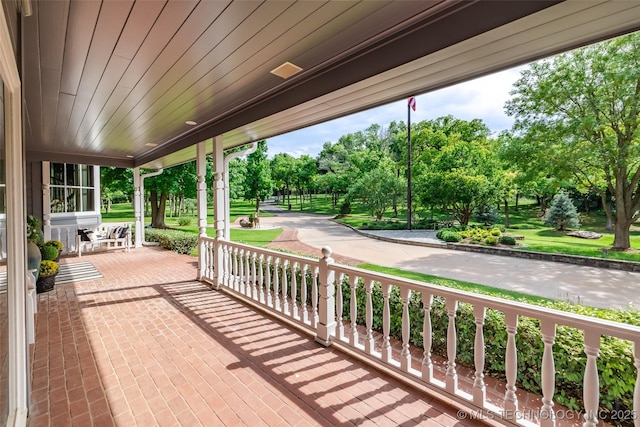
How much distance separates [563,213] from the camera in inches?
621

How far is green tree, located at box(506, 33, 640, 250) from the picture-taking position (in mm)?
8438

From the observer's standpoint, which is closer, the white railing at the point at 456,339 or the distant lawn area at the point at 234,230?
the white railing at the point at 456,339

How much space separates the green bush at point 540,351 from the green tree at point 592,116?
30.6ft

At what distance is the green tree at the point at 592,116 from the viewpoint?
844cm

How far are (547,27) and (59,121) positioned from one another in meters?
6.01

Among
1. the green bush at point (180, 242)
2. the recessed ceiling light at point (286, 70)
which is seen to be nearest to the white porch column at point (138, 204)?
the green bush at point (180, 242)

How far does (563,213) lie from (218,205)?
18549mm

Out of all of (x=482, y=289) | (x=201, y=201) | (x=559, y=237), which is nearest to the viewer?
(x=482, y=289)

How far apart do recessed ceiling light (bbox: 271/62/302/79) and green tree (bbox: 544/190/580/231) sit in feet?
60.9

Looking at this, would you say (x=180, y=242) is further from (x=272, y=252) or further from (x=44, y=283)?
(x=272, y=252)

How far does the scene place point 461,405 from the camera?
76.9 inches

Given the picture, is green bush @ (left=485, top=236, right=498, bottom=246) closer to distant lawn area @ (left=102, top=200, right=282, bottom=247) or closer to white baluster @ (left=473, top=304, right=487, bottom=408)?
distant lawn area @ (left=102, top=200, right=282, bottom=247)

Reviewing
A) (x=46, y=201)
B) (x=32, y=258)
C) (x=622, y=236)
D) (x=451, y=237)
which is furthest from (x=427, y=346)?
(x=622, y=236)

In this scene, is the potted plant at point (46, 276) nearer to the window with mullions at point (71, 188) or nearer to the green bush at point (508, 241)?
the window with mullions at point (71, 188)
